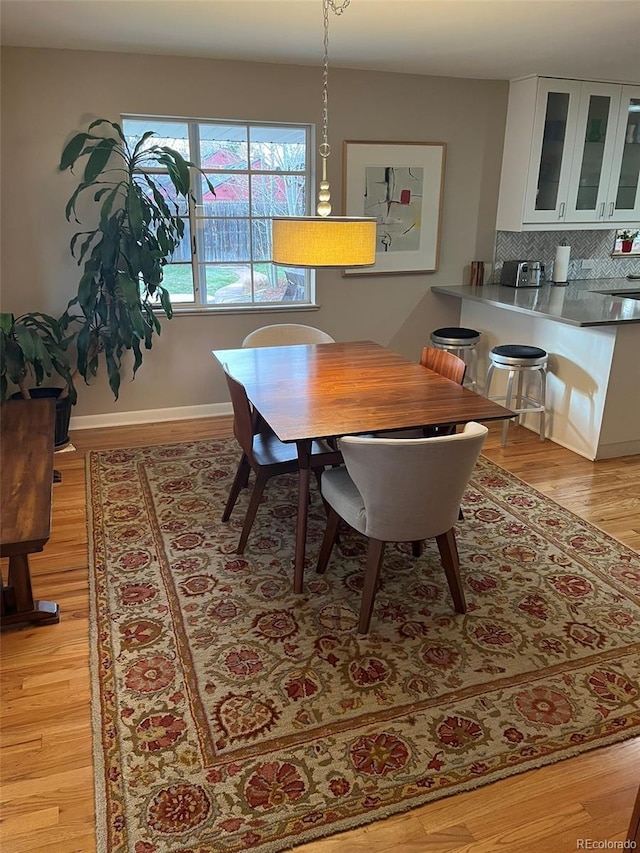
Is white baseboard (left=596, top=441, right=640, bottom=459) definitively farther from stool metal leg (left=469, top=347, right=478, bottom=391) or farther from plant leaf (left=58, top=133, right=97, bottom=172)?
plant leaf (left=58, top=133, right=97, bottom=172)

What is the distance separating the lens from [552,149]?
4.60 m

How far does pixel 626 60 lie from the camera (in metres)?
3.92

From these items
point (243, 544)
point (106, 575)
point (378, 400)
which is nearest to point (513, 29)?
point (378, 400)

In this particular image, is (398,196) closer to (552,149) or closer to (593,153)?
(552,149)

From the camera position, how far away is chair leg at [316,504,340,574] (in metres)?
2.58

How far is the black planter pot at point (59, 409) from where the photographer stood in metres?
3.94

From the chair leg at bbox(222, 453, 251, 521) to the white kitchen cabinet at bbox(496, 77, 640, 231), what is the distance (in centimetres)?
305

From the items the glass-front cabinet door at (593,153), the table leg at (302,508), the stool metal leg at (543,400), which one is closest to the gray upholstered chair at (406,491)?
the table leg at (302,508)

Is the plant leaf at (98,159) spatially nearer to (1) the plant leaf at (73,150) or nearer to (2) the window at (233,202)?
(1) the plant leaf at (73,150)

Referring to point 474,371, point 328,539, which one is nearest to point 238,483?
point 328,539

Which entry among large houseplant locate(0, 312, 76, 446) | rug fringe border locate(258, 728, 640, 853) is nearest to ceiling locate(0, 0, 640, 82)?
large houseplant locate(0, 312, 76, 446)

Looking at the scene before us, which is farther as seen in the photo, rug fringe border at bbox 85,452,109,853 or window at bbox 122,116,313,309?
window at bbox 122,116,313,309

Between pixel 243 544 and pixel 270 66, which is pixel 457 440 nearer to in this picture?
pixel 243 544

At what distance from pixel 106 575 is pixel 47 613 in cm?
34
